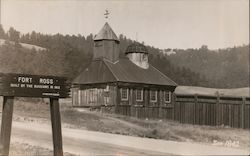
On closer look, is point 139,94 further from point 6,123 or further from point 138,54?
point 6,123

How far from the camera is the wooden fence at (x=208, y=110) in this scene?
4.69 metres

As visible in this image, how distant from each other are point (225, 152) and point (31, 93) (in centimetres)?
237

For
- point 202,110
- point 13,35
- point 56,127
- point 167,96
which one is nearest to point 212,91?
point 202,110

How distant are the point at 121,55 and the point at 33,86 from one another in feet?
4.13

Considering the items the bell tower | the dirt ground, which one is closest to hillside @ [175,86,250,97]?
the dirt ground

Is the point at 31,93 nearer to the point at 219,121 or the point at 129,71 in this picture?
the point at 129,71

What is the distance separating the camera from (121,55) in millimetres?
4359

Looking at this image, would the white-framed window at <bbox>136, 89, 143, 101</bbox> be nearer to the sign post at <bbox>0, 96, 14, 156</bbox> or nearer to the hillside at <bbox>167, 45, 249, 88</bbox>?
the hillside at <bbox>167, 45, 249, 88</bbox>

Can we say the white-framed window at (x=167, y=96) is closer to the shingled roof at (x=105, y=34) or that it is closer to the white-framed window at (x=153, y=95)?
the white-framed window at (x=153, y=95)

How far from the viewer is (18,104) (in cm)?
348

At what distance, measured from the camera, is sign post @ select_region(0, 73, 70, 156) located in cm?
320

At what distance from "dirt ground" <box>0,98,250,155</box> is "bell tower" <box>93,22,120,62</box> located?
562 millimetres

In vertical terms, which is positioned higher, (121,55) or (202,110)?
(121,55)

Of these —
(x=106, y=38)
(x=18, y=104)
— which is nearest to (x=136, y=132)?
(x=106, y=38)
